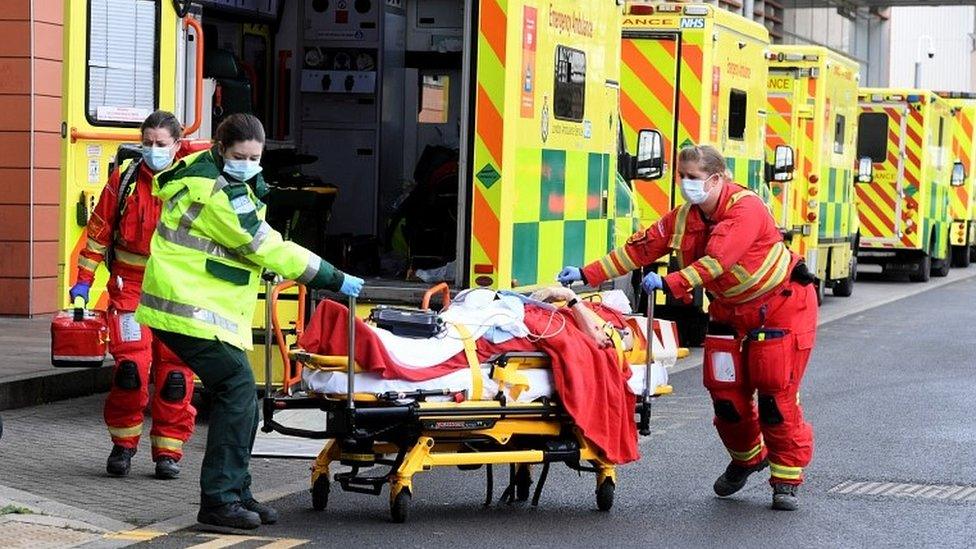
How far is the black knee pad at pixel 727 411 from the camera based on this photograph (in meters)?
8.45

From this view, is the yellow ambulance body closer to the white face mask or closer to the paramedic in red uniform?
the white face mask

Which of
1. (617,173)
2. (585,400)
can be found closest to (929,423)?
(617,173)

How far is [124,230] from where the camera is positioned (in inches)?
346

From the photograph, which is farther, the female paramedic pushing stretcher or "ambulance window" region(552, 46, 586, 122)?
"ambulance window" region(552, 46, 586, 122)

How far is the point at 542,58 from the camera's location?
10570mm

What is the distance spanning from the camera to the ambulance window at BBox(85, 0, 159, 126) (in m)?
11.0

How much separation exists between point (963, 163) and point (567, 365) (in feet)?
83.2

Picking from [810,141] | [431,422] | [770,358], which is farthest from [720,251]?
[810,141]

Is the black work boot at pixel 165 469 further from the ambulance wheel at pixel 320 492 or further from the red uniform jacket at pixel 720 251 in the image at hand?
the red uniform jacket at pixel 720 251

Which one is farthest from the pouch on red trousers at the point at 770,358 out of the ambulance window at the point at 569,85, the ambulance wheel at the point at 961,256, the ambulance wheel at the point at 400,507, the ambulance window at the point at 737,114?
the ambulance wheel at the point at 961,256

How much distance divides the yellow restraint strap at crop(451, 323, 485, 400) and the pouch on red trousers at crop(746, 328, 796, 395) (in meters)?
1.30

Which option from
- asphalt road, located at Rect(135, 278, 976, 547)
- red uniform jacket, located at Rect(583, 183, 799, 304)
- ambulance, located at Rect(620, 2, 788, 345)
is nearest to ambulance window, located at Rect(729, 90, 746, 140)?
ambulance, located at Rect(620, 2, 788, 345)

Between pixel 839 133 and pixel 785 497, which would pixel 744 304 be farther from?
pixel 839 133

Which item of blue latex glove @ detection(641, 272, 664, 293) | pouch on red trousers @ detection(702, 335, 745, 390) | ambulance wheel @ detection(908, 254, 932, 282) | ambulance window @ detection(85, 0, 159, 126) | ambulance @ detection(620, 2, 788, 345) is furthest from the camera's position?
ambulance wheel @ detection(908, 254, 932, 282)
